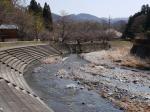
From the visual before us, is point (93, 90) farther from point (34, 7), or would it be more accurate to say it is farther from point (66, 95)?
point (34, 7)

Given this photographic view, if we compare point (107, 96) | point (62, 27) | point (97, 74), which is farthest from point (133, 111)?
point (62, 27)

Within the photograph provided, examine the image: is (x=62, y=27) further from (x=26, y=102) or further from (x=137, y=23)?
(x=26, y=102)

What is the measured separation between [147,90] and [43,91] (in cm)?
871

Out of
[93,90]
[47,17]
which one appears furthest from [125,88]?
[47,17]

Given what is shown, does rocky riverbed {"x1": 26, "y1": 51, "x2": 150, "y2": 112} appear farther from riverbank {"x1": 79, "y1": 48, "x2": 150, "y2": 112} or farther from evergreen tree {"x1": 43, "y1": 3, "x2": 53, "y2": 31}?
evergreen tree {"x1": 43, "y1": 3, "x2": 53, "y2": 31}

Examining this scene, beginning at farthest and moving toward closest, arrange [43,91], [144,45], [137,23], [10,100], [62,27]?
[137,23] → [62,27] → [144,45] → [43,91] → [10,100]

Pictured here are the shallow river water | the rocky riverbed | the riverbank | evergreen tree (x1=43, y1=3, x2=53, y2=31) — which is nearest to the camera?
the shallow river water

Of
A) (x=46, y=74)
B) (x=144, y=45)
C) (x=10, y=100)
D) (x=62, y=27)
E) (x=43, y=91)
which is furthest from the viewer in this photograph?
(x=62, y=27)

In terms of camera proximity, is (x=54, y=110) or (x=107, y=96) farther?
(x=107, y=96)

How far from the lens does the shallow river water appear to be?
811 inches

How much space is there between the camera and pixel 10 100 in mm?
18109

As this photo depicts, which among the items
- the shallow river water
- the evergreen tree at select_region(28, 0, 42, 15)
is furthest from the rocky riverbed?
the evergreen tree at select_region(28, 0, 42, 15)

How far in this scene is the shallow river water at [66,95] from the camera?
20.6 meters

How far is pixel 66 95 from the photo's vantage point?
24.1 meters
